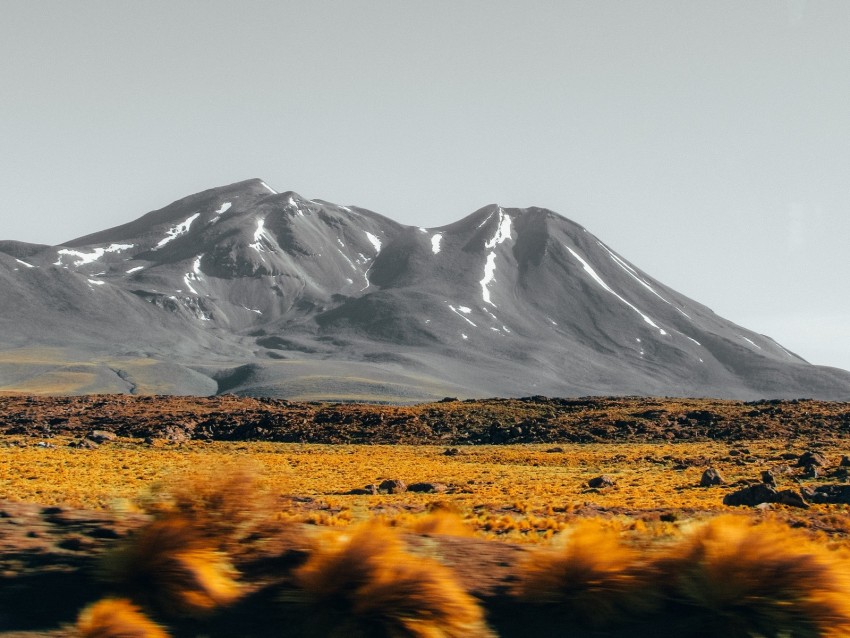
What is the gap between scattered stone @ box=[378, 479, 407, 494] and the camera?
31.0 metres

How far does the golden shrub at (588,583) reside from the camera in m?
7.79

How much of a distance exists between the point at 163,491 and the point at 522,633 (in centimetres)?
388

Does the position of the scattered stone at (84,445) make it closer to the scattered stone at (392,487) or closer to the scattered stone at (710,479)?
the scattered stone at (392,487)

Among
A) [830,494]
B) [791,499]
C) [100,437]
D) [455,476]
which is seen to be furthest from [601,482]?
[100,437]

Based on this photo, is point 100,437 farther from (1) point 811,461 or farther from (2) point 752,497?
(2) point 752,497

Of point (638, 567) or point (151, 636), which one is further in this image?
point (638, 567)

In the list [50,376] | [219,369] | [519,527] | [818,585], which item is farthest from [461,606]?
[219,369]

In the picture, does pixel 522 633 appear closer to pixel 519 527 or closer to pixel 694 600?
pixel 694 600

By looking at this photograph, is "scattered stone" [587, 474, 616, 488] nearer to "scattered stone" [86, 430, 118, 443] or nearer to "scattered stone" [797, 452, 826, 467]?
"scattered stone" [797, 452, 826, 467]

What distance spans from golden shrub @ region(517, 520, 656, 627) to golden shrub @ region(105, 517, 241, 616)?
8.84ft

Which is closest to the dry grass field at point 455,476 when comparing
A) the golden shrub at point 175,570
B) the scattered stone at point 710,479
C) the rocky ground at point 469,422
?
the scattered stone at point 710,479

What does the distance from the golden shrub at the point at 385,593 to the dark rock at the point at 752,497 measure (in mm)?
19285

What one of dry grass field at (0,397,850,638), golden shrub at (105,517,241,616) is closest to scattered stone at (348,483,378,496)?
dry grass field at (0,397,850,638)

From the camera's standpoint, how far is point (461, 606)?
759 centimetres
